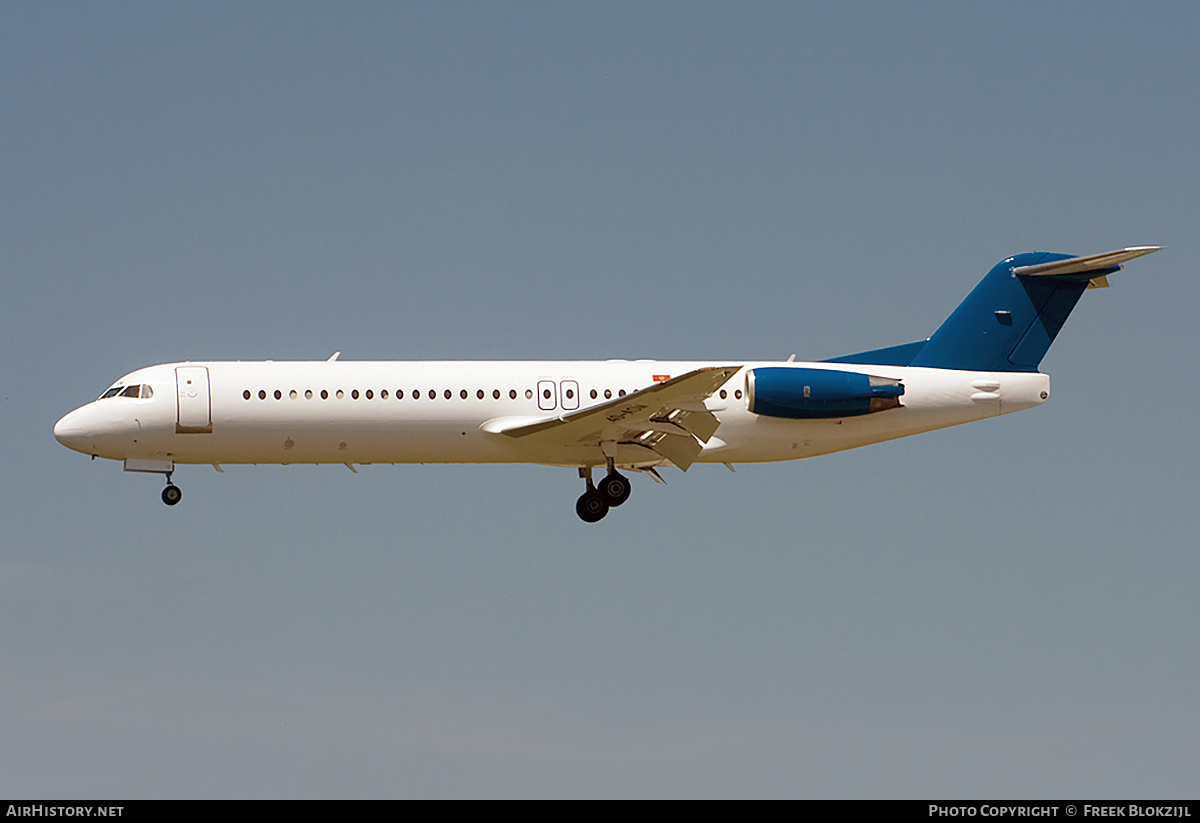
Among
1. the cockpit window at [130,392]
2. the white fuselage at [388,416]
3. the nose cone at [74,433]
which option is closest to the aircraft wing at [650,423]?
the white fuselage at [388,416]

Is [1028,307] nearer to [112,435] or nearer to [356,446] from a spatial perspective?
[356,446]

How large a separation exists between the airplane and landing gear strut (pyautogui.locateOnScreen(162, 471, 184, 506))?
3cm

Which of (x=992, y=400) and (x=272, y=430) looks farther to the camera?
(x=992, y=400)

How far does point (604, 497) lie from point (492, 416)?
307 centimetres

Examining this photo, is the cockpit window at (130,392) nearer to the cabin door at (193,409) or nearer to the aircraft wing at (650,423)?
the cabin door at (193,409)

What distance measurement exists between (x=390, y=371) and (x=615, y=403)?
5361 mm

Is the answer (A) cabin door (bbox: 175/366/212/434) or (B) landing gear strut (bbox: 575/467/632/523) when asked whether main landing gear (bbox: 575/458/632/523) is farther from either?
(A) cabin door (bbox: 175/366/212/434)

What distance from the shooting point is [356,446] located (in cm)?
3459

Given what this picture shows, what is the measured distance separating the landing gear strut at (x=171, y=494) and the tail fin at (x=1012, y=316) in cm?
1520

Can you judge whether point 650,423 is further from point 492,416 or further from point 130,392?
point 130,392

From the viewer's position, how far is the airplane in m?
34.4

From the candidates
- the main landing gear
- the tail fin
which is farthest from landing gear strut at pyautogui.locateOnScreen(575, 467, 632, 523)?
the tail fin

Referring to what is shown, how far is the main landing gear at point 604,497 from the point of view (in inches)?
1391
